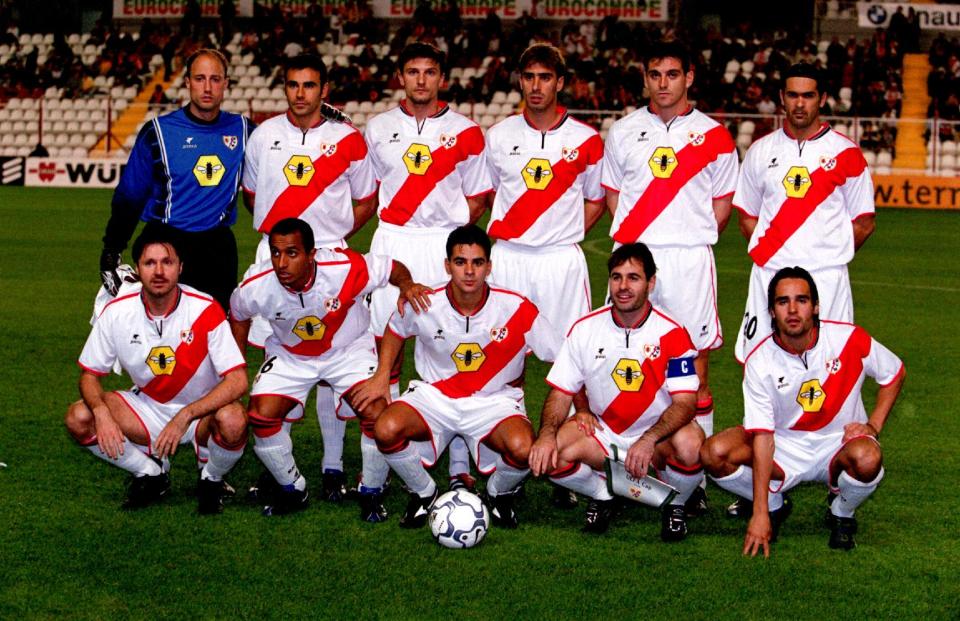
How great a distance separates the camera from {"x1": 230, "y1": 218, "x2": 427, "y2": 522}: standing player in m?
5.69

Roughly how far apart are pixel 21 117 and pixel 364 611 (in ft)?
86.2

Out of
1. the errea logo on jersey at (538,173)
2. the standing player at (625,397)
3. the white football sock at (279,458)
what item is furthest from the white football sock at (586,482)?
the errea logo on jersey at (538,173)

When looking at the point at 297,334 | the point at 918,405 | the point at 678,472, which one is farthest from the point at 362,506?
the point at 918,405

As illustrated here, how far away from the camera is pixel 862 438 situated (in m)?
5.17

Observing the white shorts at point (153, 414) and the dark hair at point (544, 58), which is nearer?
the white shorts at point (153, 414)

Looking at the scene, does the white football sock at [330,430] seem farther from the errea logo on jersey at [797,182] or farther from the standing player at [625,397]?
the errea logo on jersey at [797,182]

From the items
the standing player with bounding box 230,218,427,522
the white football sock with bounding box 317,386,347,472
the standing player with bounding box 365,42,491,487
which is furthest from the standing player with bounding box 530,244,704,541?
the standing player with bounding box 365,42,491,487

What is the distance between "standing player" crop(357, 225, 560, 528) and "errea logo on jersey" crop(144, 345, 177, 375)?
2.76 feet

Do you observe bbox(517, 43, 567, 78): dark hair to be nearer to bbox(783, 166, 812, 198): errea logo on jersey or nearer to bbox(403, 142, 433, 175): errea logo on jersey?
bbox(403, 142, 433, 175): errea logo on jersey

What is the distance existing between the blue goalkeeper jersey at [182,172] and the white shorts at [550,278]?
1425 millimetres

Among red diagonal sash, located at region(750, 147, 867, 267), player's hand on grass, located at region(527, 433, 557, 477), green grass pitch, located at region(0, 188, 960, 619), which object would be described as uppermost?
red diagonal sash, located at region(750, 147, 867, 267)

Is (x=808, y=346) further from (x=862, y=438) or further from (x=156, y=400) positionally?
(x=156, y=400)

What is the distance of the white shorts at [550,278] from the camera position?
6555 mm

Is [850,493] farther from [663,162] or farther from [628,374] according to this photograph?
[663,162]
